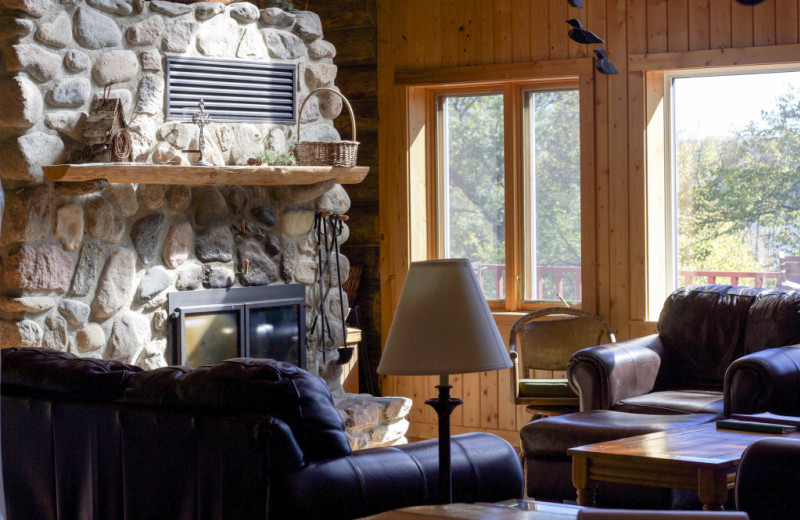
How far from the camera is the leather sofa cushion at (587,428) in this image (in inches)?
149

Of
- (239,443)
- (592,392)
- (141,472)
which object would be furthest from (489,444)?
(592,392)

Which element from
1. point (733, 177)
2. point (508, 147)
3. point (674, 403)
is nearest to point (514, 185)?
point (508, 147)

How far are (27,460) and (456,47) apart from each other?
13.1ft

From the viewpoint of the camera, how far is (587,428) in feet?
12.6

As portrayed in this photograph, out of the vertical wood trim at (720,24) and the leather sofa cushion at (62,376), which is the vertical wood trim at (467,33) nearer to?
the vertical wood trim at (720,24)

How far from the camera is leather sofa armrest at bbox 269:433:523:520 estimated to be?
232 centimetres

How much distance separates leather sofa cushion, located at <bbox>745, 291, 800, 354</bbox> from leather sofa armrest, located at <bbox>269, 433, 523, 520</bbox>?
7.57 feet

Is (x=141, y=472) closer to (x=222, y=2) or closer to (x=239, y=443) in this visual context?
(x=239, y=443)

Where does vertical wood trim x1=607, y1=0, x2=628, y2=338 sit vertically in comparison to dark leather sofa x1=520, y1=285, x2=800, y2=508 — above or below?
above

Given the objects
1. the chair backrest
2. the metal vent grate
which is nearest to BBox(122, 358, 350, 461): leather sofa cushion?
the metal vent grate

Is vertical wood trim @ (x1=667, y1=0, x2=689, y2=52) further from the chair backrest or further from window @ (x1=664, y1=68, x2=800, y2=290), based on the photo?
the chair backrest

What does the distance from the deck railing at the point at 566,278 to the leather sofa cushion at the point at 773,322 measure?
0.81 m

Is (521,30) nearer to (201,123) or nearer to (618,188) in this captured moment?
(618,188)

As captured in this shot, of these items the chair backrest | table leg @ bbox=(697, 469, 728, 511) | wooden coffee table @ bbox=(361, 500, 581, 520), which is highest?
the chair backrest
